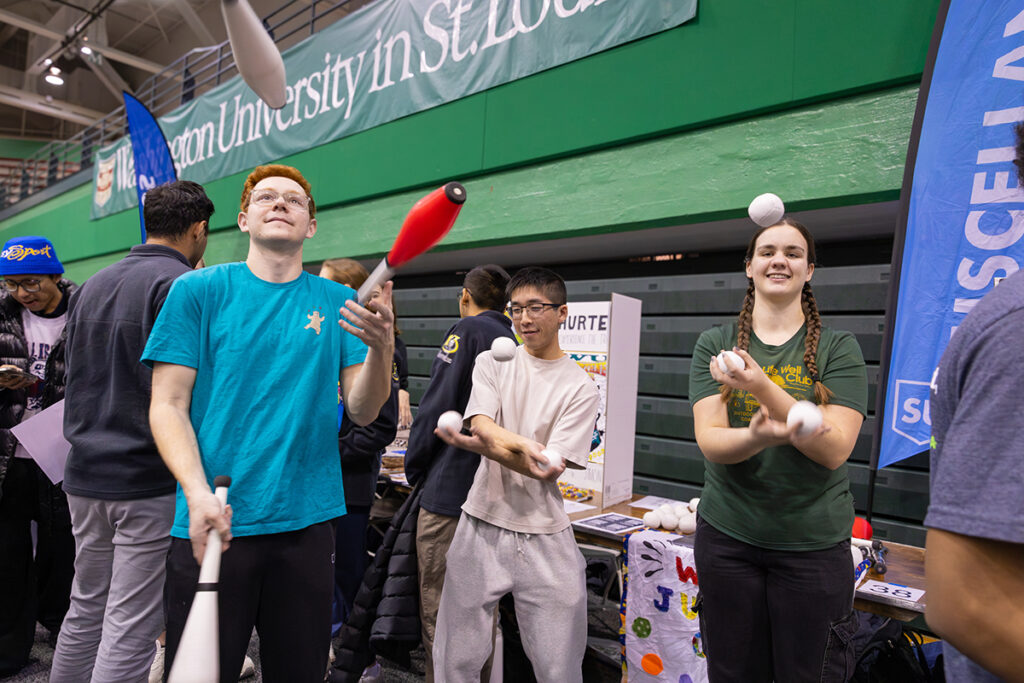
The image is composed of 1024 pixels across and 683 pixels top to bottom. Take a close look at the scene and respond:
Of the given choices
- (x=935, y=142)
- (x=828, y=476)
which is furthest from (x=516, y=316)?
(x=935, y=142)

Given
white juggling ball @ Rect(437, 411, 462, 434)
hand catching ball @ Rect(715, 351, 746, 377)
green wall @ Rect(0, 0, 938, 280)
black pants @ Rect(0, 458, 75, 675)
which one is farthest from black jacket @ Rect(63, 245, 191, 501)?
green wall @ Rect(0, 0, 938, 280)

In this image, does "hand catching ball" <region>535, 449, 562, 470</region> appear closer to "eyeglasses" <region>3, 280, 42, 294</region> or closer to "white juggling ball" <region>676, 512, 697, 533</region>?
"white juggling ball" <region>676, 512, 697, 533</region>

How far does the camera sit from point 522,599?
6.94 ft

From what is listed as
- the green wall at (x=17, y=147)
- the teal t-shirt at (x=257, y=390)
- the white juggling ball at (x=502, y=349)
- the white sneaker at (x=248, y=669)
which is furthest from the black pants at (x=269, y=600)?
the green wall at (x=17, y=147)

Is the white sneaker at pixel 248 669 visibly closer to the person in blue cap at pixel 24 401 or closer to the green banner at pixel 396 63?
the person in blue cap at pixel 24 401

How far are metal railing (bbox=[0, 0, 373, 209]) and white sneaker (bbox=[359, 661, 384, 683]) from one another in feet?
13.1

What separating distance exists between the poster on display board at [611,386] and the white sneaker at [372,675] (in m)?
1.36

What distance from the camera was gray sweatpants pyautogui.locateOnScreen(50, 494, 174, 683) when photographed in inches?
73.2

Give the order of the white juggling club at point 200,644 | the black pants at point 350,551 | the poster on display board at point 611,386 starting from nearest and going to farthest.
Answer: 1. the white juggling club at point 200,644
2. the black pants at point 350,551
3. the poster on display board at point 611,386

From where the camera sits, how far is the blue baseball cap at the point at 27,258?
2824 millimetres

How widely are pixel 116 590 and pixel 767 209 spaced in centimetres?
222

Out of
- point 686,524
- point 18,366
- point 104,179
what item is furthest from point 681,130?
point 104,179

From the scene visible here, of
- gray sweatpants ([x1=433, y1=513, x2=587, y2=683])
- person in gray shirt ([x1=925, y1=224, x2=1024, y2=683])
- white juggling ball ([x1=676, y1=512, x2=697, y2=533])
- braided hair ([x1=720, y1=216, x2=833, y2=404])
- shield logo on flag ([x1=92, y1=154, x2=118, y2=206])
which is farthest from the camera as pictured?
shield logo on flag ([x1=92, y1=154, x2=118, y2=206])

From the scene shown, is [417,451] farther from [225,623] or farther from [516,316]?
[225,623]
